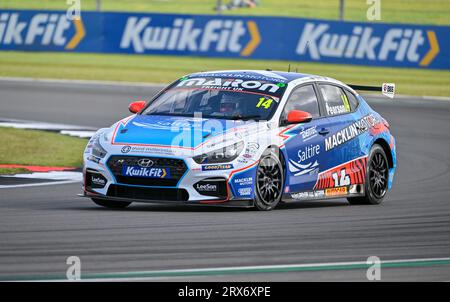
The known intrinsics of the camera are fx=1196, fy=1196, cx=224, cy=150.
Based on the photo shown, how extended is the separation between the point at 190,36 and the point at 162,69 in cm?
143

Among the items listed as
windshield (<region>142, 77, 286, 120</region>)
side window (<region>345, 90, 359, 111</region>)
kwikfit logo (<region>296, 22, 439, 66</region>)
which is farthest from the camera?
kwikfit logo (<region>296, 22, 439, 66</region>)

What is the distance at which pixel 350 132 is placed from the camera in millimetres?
13508

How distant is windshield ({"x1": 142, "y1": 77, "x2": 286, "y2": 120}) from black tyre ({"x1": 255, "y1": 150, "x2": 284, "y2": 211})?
0.58 m

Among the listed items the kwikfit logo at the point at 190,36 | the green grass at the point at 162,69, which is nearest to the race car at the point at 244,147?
the green grass at the point at 162,69

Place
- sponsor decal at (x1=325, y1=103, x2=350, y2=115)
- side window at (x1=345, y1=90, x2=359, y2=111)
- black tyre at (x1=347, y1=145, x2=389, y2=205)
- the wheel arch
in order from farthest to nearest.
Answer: the wheel arch
side window at (x1=345, y1=90, x2=359, y2=111)
black tyre at (x1=347, y1=145, x2=389, y2=205)
sponsor decal at (x1=325, y1=103, x2=350, y2=115)

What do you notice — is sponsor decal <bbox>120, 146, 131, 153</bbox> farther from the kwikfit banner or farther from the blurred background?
the kwikfit banner

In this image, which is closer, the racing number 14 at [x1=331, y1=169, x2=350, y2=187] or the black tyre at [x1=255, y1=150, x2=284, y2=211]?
the black tyre at [x1=255, y1=150, x2=284, y2=211]

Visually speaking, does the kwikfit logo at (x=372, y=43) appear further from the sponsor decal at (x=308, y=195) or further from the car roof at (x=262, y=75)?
the sponsor decal at (x=308, y=195)

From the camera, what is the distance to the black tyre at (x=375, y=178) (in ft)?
45.2

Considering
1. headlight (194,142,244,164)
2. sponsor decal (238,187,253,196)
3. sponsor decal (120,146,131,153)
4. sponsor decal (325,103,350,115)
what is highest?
sponsor decal (325,103,350,115)

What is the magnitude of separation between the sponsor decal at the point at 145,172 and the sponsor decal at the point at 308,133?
1.77 m

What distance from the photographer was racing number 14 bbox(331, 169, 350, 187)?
13.3 meters

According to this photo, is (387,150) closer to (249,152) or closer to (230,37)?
(249,152)

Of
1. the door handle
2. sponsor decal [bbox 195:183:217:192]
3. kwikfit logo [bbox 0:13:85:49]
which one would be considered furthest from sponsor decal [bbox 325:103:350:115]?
kwikfit logo [bbox 0:13:85:49]
